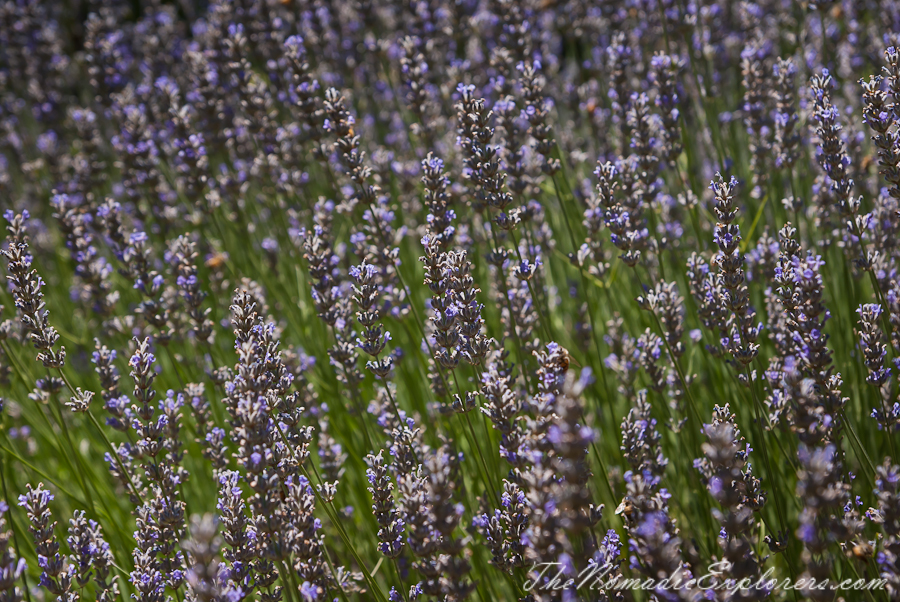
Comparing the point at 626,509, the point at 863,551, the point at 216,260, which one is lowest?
the point at 863,551

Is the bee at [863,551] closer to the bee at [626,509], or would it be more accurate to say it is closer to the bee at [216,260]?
the bee at [626,509]

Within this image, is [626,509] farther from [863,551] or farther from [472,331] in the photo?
[472,331]

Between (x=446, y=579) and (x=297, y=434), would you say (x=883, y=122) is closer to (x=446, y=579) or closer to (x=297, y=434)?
(x=446, y=579)

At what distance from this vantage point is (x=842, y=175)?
2.49m

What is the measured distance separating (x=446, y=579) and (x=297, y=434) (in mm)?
712

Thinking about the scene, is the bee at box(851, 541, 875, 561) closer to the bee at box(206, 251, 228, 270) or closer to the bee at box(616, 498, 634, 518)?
the bee at box(616, 498, 634, 518)

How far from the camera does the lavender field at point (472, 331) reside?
2057 mm

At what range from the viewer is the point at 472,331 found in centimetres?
227

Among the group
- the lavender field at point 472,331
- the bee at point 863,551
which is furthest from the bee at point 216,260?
the bee at point 863,551

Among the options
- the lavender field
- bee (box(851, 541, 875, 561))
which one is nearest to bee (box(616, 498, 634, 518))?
the lavender field

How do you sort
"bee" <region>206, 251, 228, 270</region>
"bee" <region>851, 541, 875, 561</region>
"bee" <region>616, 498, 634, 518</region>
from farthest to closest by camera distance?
"bee" <region>206, 251, 228, 270</region> → "bee" <region>616, 498, 634, 518</region> → "bee" <region>851, 541, 875, 561</region>

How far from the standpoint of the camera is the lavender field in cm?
206

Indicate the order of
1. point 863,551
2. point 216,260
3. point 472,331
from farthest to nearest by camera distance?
point 216,260 < point 472,331 < point 863,551

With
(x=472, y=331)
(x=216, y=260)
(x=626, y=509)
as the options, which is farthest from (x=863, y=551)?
(x=216, y=260)
